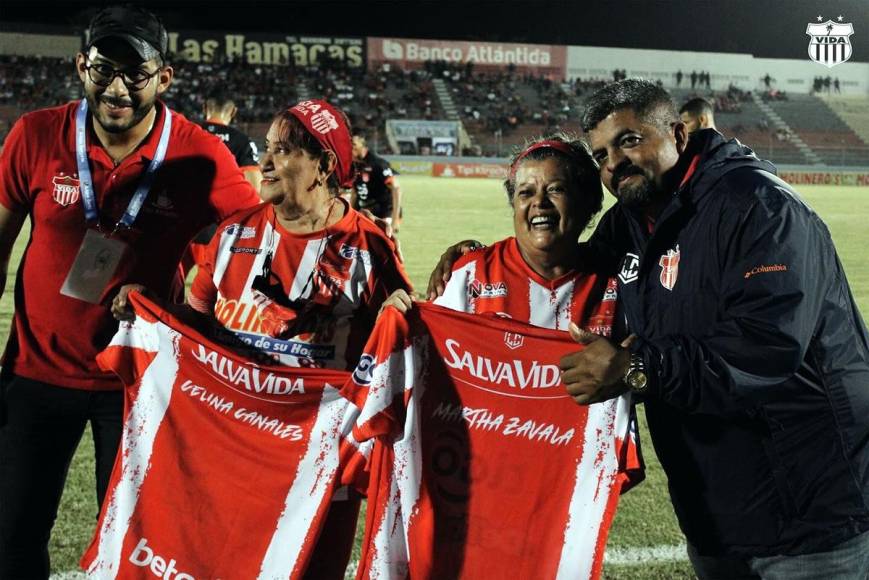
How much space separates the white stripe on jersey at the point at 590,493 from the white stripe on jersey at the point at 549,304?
293 mm

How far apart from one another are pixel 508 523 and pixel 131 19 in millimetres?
1923

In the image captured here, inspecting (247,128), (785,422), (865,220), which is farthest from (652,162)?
(247,128)

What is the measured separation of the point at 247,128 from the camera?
39.4 metres

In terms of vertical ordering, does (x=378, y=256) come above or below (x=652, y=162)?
below

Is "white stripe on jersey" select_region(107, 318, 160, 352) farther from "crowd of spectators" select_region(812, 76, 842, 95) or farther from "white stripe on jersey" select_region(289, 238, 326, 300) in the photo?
"crowd of spectators" select_region(812, 76, 842, 95)

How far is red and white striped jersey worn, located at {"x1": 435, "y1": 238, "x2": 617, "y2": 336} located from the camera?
8.51 feet

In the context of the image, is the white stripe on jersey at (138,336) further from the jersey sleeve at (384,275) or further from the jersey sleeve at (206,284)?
the jersey sleeve at (384,275)

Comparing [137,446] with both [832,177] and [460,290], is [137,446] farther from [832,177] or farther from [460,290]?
[832,177]

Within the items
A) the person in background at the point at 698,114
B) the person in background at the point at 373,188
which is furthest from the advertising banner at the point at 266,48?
the person in background at the point at 698,114

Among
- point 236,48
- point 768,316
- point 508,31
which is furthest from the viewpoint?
point 508,31

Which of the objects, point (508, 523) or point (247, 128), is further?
point (247, 128)

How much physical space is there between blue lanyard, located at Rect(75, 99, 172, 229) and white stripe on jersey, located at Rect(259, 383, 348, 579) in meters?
0.88

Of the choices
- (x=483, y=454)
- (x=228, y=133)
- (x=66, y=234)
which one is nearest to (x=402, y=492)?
(x=483, y=454)

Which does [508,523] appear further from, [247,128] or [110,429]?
[247,128]
